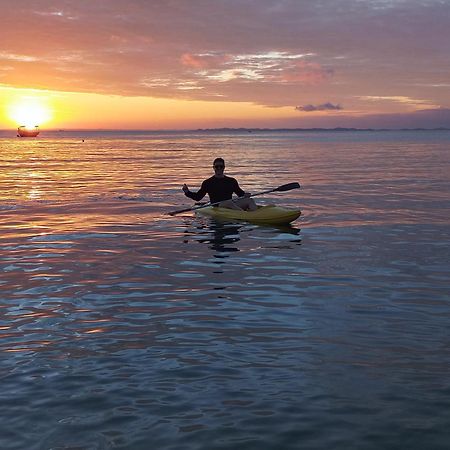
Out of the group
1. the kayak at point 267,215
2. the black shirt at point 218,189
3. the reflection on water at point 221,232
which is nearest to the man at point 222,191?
the black shirt at point 218,189

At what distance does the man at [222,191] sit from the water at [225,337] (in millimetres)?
1011

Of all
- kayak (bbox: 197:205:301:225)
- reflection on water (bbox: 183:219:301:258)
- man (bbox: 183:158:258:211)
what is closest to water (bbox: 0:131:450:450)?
reflection on water (bbox: 183:219:301:258)

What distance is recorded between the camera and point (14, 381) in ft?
19.0

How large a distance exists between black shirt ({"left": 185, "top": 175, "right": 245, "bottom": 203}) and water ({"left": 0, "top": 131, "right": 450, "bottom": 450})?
61.0 inches

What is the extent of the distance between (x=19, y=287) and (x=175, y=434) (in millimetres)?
5710

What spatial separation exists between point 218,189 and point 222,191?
0.44ft


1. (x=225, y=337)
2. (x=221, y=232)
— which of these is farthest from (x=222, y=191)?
(x=225, y=337)

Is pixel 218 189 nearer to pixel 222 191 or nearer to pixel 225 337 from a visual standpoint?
pixel 222 191

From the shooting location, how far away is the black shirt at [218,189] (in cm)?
1691

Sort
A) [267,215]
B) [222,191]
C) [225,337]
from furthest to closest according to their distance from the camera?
[222,191] → [267,215] → [225,337]

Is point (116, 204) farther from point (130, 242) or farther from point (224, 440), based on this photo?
point (224, 440)

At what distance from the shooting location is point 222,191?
1711cm

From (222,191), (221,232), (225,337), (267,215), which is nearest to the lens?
(225,337)

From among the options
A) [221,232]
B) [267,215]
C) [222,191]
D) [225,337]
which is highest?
[222,191]
